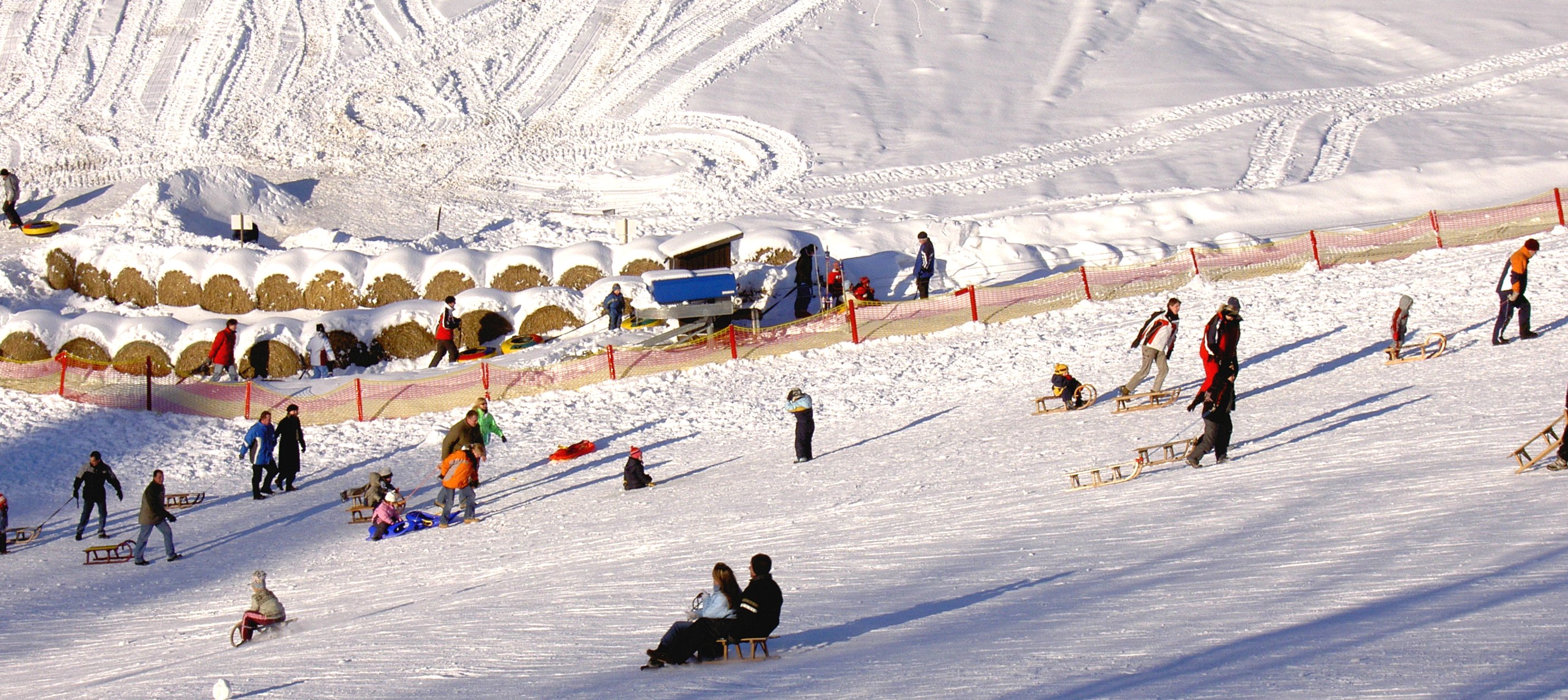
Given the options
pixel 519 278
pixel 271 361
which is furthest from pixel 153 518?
pixel 519 278

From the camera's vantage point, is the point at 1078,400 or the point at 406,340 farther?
the point at 406,340

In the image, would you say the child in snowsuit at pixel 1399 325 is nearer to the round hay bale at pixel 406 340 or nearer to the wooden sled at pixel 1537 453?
the wooden sled at pixel 1537 453

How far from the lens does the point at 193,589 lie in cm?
1284

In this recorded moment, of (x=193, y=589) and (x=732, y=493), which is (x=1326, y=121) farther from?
(x=193, y=589)

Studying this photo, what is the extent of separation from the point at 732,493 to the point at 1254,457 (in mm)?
4944

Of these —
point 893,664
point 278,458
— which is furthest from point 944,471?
point 278,458

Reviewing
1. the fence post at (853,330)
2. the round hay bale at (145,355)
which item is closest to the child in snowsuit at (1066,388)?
the fence post at (853,330)

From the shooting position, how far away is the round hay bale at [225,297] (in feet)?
76.2

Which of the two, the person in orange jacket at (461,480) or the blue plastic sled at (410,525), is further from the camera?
the blue plastic sled at (410,525)

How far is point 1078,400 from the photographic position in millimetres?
14812

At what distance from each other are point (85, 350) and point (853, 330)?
1220 cm

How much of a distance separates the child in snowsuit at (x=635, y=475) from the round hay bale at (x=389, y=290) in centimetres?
976

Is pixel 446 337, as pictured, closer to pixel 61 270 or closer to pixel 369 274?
pixel 369 274

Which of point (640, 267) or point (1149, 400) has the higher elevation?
point (640, 267)
